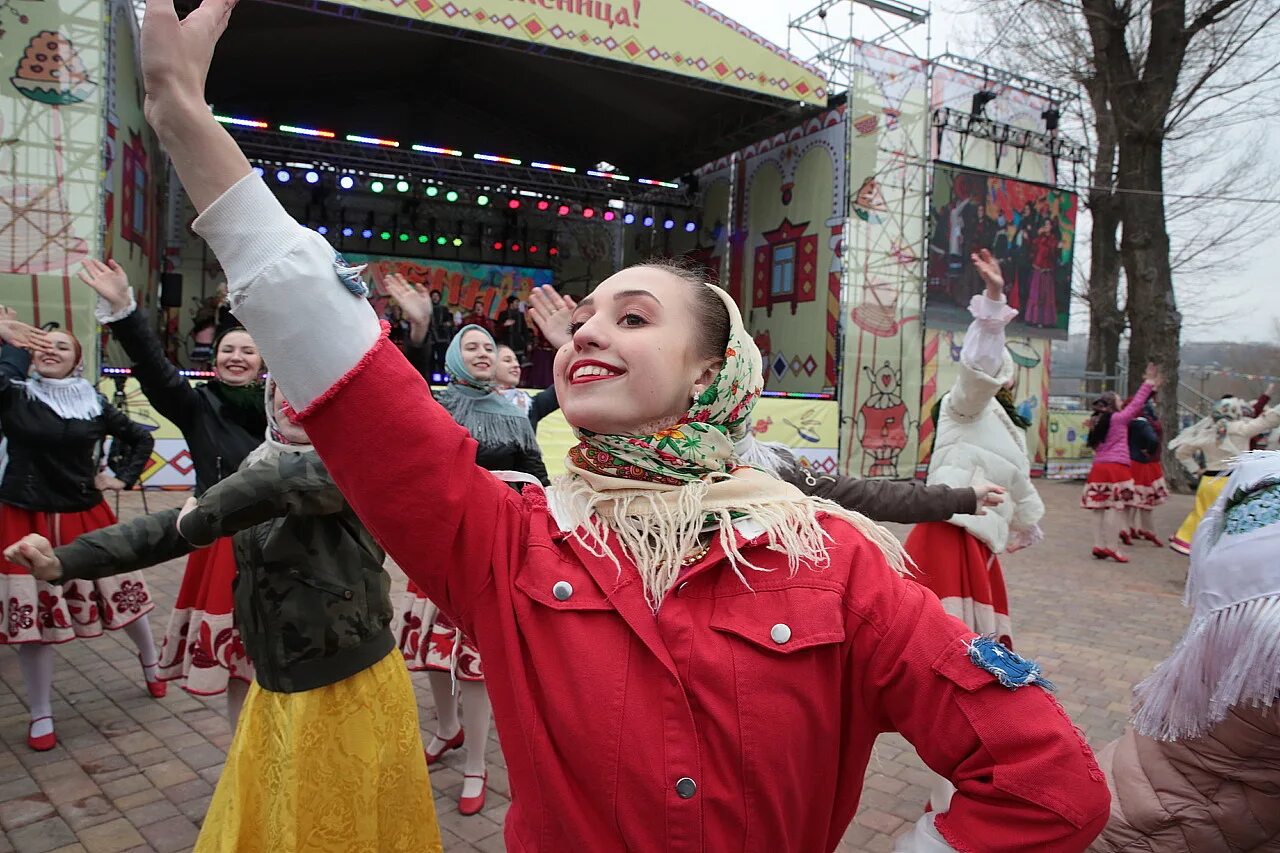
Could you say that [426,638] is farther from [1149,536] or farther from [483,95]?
[483,95]

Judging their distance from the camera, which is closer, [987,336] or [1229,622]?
[1229,622]

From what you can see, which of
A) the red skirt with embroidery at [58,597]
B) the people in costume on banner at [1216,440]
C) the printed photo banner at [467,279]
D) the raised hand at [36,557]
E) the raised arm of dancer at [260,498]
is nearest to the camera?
the raised hand at [36,557]

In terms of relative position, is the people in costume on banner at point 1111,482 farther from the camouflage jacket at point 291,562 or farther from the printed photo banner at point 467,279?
the printed photo banner at point 467,279

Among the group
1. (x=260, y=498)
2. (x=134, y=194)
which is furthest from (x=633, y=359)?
(x=134, y=194)

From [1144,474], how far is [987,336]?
800 cm

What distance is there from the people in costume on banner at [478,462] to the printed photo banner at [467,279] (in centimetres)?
1423

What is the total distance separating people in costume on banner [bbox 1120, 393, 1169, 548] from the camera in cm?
982

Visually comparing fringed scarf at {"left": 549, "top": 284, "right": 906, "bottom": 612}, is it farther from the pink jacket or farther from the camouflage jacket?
the pink jacket

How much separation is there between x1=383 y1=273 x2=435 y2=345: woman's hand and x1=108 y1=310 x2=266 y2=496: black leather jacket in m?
0.87

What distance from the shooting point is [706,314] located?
4.56ft

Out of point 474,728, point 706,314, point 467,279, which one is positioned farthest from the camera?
point 467,279

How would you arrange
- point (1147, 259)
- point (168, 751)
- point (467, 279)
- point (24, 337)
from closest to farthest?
point (168, 751) < point (24, 337) < point (1147, 259) < point (467, 279)

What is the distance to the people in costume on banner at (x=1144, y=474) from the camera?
982 centimetres

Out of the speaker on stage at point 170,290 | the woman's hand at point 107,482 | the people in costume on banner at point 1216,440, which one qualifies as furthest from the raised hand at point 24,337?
the speaker on stage at point 170,290
